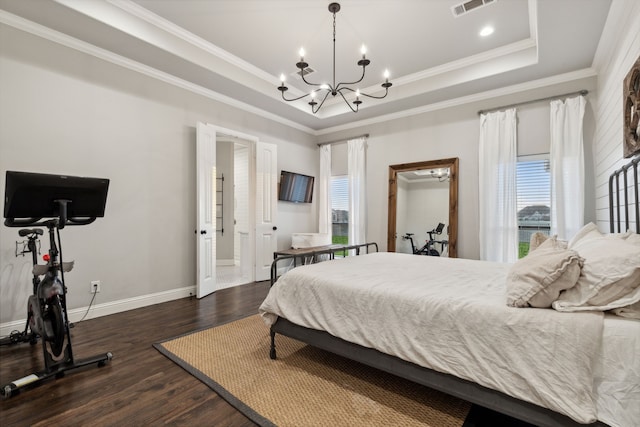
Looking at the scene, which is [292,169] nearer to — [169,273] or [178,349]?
[169,273]

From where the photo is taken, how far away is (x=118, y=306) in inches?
132

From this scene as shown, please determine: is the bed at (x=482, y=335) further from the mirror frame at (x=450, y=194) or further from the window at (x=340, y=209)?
the window at (x=340, y=209)

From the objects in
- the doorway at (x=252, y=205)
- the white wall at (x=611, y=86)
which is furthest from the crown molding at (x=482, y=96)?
the doorway at (x=252, y=205)

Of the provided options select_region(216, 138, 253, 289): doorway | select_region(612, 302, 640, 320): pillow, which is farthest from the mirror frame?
select_region(216, 138, 253, 289): doorway

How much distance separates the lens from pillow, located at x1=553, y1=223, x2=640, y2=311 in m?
1.26

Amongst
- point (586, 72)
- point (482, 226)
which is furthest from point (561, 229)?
point (586, 72)

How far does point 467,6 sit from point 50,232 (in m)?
4.04

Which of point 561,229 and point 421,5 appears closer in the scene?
point 421,5

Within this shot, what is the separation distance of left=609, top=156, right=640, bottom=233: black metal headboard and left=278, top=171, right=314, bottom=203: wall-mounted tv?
433 centimetres

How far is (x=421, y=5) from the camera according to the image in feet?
9.43

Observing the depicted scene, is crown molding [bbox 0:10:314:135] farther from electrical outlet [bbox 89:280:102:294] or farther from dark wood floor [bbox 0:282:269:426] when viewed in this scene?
dark wood floor [bbox 0:282:269:426]

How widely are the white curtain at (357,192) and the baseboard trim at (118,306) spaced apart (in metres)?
2.86

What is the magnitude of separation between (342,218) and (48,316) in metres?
4.46

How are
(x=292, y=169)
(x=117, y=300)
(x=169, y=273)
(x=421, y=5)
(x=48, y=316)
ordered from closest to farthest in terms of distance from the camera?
(x=48, y=316) < (x=421, y=5) < (x=117, y=300) < (x=169, y=273) < (x=292, y=169)
